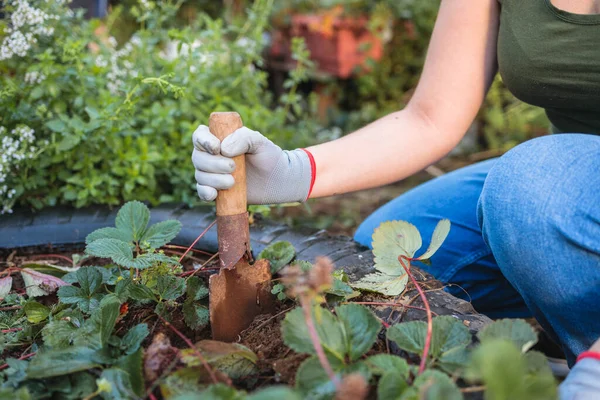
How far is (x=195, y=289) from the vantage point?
983 mm

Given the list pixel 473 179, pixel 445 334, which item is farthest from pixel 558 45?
pixel 445 334

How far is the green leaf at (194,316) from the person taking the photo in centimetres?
97

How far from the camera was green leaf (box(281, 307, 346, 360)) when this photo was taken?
2.34 ft

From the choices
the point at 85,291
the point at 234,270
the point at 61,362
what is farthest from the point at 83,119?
the point at 61,362

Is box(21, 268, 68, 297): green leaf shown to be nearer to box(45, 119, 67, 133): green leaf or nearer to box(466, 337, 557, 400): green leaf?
box(45, 119, 67, 133): green leaf

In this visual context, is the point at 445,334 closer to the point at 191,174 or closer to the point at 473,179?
the point at 473,179

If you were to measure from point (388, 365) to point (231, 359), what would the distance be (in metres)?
0.23

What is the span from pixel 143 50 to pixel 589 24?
1.28 meters

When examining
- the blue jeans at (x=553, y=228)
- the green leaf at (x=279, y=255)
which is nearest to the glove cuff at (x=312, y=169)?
the green leaf at (x=279, y=255)

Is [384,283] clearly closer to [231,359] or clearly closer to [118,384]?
[231,359]

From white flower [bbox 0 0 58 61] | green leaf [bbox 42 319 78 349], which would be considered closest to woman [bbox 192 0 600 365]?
green leaf [bbox 42 319 78 349]

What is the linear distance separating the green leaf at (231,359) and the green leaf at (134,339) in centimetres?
9

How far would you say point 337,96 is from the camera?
11.7 ft

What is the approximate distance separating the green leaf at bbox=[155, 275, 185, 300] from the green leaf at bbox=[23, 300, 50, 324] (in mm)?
204
